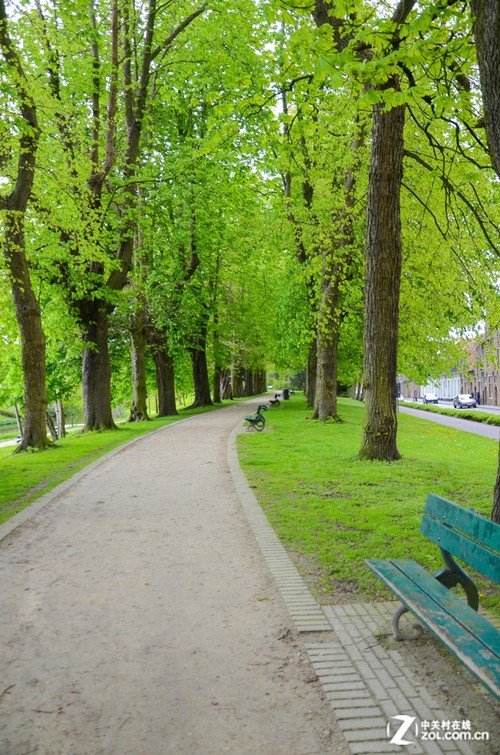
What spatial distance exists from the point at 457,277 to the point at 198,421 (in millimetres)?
10788

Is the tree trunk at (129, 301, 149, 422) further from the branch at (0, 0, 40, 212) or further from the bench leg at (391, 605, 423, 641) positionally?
the bench leg at (391, 605, 423, 641)

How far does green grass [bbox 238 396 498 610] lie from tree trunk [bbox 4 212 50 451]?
16.6ft

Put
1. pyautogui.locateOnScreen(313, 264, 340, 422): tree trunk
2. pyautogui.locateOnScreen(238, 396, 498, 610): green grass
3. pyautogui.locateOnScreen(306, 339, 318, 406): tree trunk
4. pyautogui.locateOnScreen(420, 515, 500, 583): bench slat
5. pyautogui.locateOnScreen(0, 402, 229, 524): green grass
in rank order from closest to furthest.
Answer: pyautogui.locateOnScreen(420, 515, 500, 583): bench slat, pyautogui.locateOnScreen(238, 396, 498, 610): green grass, pyautogui.locateOnScreen(0, 402, 229, 524): green grass, pyautogui.locateOnScreen(313, 264, 340, 422): tree trunk, pyautogui.locateOnScreen(306, 339, 318, 406): tree trunk

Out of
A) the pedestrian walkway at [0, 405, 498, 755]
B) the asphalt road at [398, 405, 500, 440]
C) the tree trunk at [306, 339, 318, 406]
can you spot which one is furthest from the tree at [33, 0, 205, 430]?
the asphalt road at [398, 405, 500, 440]

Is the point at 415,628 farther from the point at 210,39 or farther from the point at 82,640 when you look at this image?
the point at 210,39

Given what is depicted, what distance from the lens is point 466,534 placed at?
4.02m

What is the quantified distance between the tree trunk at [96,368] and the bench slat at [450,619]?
646 inches

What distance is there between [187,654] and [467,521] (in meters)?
2.00

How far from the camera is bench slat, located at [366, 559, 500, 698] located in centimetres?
274

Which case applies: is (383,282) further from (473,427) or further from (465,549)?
(473,427)

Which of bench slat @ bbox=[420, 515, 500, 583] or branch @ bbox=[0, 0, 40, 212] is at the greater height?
branch @ bbox=[0, 0, 40, 212]

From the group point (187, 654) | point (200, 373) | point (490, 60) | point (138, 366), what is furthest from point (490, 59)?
point (200, 373)

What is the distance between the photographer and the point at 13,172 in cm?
1347

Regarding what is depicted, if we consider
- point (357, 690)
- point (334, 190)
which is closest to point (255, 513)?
point (357, 690)
